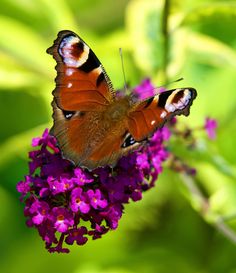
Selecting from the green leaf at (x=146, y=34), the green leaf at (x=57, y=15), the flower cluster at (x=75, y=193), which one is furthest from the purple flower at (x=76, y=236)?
the green leaf at (x=57, y=15)

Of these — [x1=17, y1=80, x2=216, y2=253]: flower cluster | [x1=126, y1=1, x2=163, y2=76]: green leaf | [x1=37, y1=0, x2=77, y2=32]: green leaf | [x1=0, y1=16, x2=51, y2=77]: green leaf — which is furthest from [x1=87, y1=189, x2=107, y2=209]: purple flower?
[x1=37, y1=0, x2=77, y2=32]: green leaf

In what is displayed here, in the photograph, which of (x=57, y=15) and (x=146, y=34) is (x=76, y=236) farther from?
(x=57, y=15)

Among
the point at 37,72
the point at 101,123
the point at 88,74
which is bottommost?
the point at 101,123

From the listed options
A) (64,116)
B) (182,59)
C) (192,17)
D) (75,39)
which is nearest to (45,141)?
(64,116)

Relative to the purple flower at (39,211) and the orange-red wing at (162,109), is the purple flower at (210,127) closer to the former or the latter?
the orange-red wing at (162,109)

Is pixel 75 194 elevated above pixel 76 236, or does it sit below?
above

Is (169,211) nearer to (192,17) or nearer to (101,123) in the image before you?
(192,17)

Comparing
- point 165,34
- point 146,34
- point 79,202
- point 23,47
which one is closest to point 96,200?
point 79,202

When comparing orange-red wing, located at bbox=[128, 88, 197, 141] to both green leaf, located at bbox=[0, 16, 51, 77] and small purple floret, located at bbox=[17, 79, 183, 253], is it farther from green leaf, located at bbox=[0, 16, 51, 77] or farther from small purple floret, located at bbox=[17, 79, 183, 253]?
green leaf, located at bbox=[0, 16, 51, 77]
